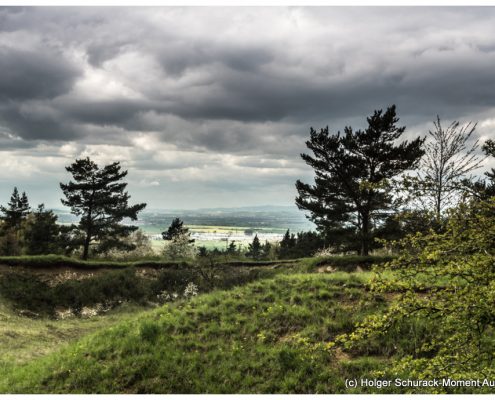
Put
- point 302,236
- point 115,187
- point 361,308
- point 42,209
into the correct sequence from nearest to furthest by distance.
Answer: point 361,308
point 115,187
point 42,209
point 302,236

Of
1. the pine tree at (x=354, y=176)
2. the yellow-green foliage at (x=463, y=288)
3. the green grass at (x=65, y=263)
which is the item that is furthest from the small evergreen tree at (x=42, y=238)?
the yellow-green foliage at (x=463, y=288)

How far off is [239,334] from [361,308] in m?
4.35

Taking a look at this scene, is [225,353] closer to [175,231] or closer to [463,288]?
[463,288]

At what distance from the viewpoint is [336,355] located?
11156mm

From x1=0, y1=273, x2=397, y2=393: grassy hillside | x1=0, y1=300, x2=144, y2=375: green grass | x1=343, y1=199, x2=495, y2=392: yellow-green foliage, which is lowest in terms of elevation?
x1=0, y1=300, x2=144, y2=375: green grass

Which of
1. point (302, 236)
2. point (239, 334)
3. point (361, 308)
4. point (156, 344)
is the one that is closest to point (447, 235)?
point (361, 308)

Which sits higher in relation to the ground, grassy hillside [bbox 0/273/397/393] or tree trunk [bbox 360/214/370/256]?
tree trunk [bbox 360/214/370/256]

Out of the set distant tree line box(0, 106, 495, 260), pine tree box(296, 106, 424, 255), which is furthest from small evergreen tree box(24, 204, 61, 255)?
pine tree box(296, 106, 424, 255)

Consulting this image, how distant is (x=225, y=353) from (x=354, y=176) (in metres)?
23.6

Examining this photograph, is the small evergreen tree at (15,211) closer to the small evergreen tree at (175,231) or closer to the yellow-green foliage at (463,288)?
the small evergreen tree at (175,231)

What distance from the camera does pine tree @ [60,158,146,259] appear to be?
148 feet

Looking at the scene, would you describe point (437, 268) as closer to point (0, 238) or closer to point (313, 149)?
point (313, 149)

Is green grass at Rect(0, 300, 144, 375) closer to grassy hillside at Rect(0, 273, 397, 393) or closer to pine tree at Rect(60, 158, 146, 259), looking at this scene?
grassy hillside at Rect(0, 273, 397, 393)

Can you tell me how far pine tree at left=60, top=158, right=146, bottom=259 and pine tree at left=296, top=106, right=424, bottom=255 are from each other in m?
24.2
